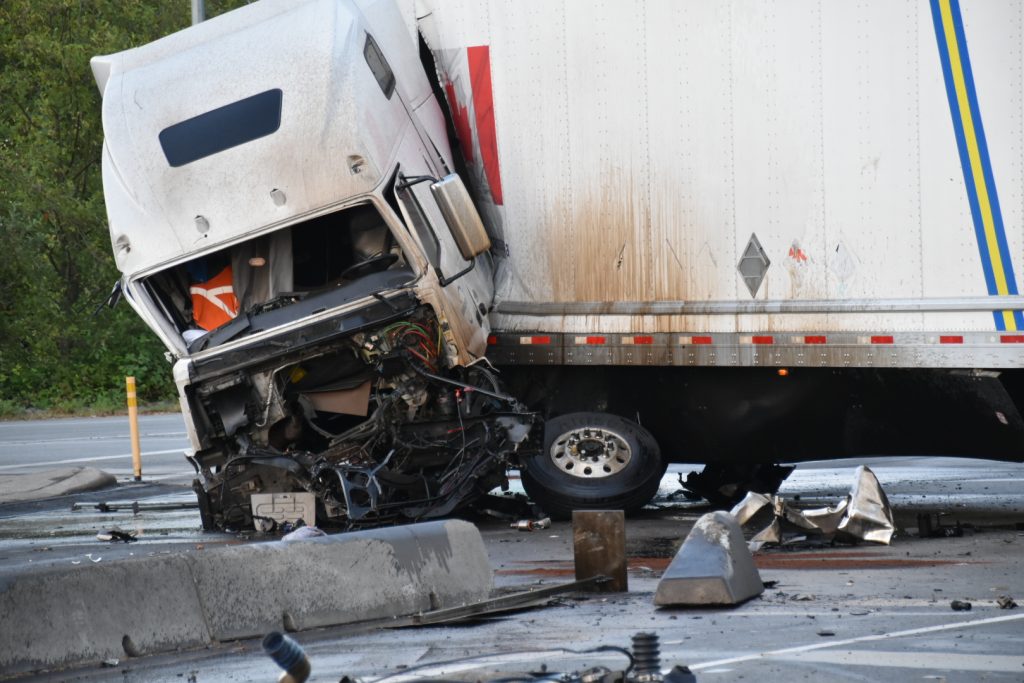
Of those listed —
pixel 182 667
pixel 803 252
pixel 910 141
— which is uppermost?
pixel 910 141

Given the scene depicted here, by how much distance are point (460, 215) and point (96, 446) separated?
11.5 meters

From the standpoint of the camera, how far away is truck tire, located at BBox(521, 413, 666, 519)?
11.3 meters

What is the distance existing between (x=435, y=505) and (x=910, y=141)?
13.2 ft

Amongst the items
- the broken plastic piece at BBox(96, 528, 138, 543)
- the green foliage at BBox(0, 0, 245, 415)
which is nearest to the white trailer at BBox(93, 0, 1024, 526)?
the broken plastic piece at BBox(96, 528, 138, 543)

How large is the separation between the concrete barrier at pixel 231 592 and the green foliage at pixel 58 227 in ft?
82.8

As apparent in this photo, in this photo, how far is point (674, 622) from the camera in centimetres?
687

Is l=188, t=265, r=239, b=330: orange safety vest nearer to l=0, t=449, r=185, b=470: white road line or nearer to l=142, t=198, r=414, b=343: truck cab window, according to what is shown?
l=142, t=198, r=414, b=343: truck cab window

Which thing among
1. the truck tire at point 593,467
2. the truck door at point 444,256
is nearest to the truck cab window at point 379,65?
the truck door at point 444,256

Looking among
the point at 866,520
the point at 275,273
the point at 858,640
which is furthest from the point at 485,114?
the point at 858,640

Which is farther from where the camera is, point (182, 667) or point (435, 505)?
point (435, 505)

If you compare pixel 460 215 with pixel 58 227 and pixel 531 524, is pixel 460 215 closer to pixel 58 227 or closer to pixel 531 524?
pixel 531 524

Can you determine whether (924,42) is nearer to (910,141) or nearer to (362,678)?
(910,141)

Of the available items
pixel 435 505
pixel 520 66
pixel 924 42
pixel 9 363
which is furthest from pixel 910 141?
pixel 9 363

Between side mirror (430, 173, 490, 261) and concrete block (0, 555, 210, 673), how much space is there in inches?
176
